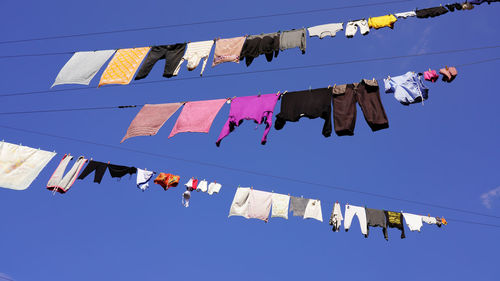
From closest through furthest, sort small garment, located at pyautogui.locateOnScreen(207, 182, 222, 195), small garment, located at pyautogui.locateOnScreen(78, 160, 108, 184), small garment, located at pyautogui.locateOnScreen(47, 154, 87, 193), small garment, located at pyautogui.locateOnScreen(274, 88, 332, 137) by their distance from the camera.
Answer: small garment, located at pyautogui.locateOnScreen(274, 88, 332, 137), small garment, located at pyautogui.locateOnScreen(47, 154, 87, 193), small garment, located at pyautogui.locateOnScreen(78, 160, 108, 184), small garment, located at pyautogui.locateOnScreen(207, 182, 222, 195)

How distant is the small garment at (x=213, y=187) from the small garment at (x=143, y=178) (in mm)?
1739

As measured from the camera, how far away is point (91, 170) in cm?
965

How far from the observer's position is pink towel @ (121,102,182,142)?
7785 millimetres

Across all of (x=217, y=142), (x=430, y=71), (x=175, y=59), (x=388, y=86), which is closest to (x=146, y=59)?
(x=175, y=59)

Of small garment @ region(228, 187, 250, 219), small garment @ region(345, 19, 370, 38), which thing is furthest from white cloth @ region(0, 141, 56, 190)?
small garment @ region(345, 19, 370, 38)

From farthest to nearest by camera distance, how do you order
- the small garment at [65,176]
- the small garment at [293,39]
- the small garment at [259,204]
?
the small garment at [259,204]
the small garment at [65,176]
the small garment at [293,39]

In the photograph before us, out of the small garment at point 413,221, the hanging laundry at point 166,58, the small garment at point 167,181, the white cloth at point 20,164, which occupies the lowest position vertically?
the white cloth at point 20,164

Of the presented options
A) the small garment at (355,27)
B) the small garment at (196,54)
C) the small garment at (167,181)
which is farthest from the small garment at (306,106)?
the small garment at (167,181)

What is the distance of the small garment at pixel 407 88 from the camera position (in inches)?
265

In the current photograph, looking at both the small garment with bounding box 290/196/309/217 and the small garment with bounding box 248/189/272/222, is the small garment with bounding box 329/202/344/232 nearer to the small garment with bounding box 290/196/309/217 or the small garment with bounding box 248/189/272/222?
the small garment with bounding box 290/196/309/217

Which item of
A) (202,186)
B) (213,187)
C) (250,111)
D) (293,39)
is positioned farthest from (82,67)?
(293,39)

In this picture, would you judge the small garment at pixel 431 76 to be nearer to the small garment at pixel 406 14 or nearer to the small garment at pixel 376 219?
the small garment at pixel 406 14

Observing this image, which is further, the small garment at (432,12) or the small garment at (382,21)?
the small garment at (382,21)

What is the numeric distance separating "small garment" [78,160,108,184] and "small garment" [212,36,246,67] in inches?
171
